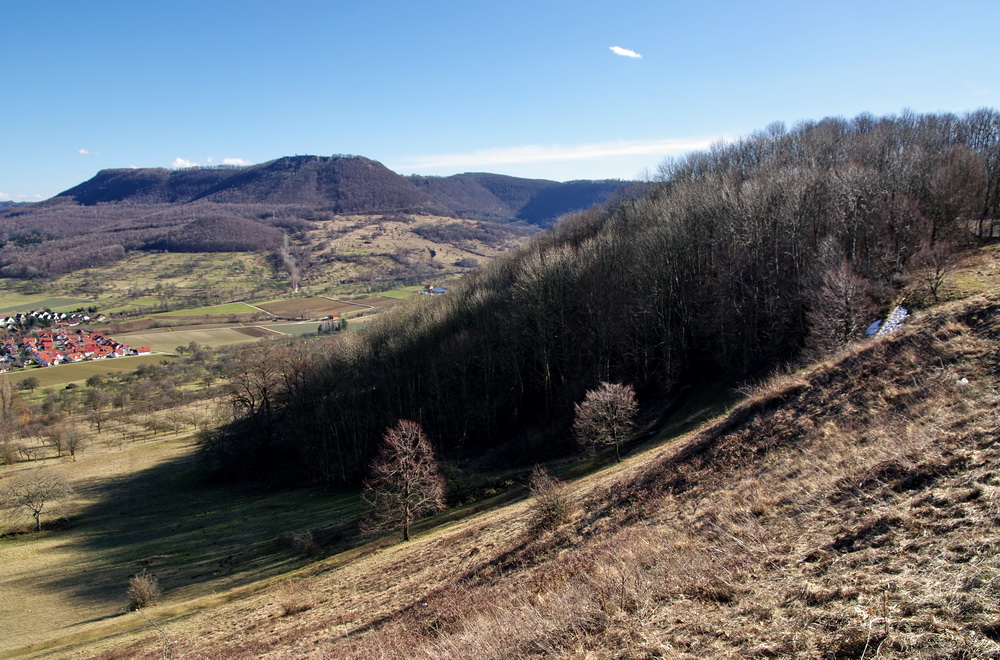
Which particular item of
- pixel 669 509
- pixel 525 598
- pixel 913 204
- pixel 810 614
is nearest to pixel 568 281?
pixel 913 204

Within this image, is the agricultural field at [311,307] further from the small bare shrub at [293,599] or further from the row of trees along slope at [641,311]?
the small bare shrub at [293,599]

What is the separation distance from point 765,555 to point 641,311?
34700mm

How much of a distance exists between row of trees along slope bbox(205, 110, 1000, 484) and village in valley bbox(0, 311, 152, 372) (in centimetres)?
7334

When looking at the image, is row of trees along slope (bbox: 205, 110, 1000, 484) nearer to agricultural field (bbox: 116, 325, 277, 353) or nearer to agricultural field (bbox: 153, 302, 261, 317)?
agricultural field (bbox: 116, 325, 277, 353)

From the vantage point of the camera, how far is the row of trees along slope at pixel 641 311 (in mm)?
38156

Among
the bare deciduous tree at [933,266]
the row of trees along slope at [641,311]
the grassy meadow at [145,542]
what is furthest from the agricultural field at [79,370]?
the bare deciduous tree at [933,266]

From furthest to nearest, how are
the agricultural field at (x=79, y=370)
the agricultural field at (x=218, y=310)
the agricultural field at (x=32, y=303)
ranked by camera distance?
the agricultural field at (x=32, y=303), the agricultural field at (x=218, y=310), the agricultural field at (x=79, y=370)

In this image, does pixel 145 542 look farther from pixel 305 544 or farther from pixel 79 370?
pixel 79 370

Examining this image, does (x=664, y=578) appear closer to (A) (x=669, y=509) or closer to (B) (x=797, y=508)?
(B) (x=797, y=508)

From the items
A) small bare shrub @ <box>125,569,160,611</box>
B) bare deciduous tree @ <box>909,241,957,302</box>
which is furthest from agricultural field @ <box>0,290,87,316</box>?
bare deciduous tree @ <box>909,241,957,302</box>

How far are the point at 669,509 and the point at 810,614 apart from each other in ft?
25.2

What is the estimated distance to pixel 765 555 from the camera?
364 inches

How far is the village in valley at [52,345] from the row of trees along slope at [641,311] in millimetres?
73336

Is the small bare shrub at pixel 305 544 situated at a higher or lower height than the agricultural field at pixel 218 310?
lower
